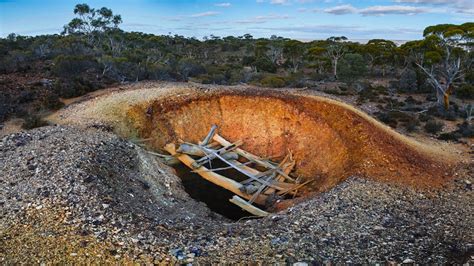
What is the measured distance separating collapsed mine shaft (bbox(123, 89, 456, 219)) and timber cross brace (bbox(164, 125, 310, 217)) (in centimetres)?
51

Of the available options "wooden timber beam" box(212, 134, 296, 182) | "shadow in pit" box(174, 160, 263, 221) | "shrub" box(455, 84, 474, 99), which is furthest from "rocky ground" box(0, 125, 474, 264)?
"shrub" box(455, 84, 474, 99)

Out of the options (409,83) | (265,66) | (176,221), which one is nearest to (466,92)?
(409,83)

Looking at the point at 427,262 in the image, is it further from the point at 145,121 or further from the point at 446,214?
the point at 145,121

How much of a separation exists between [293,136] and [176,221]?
9.88 meters

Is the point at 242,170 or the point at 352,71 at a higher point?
the point at 352,71

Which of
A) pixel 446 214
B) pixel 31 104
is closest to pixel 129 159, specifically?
pixel 31 104

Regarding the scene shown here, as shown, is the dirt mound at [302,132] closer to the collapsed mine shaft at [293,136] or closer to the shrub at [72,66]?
the collapsed mine shaft at [293,136]

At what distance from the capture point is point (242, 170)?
61.7 feet

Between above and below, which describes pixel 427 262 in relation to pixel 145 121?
below

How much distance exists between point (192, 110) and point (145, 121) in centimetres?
288

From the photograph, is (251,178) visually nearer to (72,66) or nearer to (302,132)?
(302,132)

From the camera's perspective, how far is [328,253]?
9.66 meters

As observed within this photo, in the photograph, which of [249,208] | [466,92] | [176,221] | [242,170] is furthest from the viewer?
[466,92]

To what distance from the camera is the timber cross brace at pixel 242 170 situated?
16.8m
